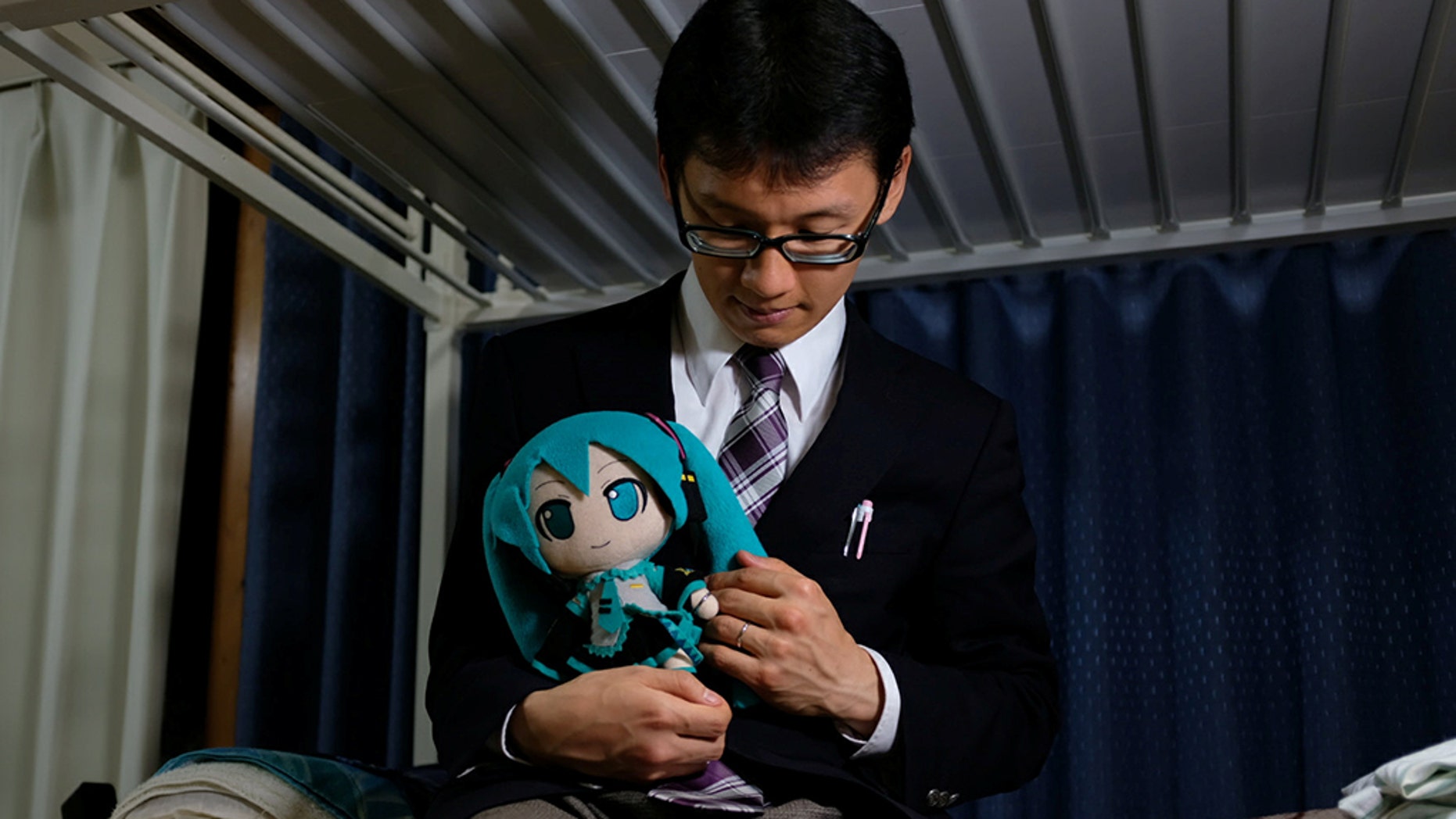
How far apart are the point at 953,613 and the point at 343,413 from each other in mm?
1139

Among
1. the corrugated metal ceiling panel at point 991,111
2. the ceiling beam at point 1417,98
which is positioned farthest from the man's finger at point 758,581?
the ceiling beam at point 1417,98

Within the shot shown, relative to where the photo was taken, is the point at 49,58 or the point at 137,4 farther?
the point at 49,58

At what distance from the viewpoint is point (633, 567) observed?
3.36 feet

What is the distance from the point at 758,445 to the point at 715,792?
0.30 meters

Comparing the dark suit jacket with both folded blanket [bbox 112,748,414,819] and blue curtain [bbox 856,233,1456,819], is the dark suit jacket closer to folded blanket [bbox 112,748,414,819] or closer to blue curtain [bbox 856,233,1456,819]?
folded blanket [bbox 112,748,414,819]

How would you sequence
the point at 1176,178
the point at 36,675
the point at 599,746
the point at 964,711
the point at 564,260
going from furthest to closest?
the point at 36,675 → the point at 564,260 → the point at 1176,178 → the point at 964,711 → the point at 599,746

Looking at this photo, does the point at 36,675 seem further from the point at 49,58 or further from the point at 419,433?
the point at 49,58

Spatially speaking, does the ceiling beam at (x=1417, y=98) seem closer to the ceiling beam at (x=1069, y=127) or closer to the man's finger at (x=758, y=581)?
the ceiling beam at (x=1069, y=127)

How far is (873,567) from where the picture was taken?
118cm

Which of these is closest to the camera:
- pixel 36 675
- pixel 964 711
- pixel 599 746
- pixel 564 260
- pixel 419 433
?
pixel 599 746

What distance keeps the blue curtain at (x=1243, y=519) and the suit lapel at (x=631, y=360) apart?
26.2 inches

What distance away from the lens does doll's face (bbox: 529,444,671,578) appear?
3.28 feet

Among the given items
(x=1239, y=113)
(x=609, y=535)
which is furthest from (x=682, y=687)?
(x=1239, y=113)

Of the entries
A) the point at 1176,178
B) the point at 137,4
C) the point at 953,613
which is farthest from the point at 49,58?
the point at 1176,178
